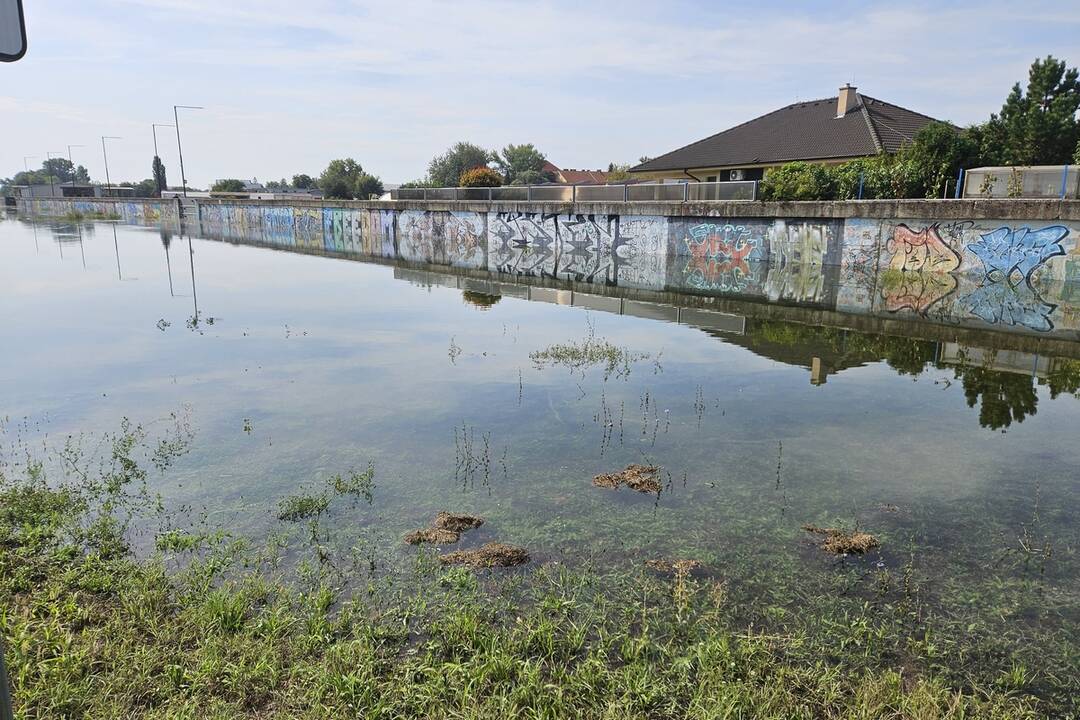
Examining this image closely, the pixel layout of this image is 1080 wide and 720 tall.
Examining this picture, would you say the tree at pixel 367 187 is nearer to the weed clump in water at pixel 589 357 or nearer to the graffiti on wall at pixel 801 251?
the graffiti on wall at pixel 801 251

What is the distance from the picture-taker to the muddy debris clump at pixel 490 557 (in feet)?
16.3

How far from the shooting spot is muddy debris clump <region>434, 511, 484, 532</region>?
5586 millimetres

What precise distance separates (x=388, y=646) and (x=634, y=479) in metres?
3.25

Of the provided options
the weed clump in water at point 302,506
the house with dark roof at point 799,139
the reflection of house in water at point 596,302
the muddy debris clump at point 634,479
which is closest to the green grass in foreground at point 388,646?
the weed clump in water at point 302,506

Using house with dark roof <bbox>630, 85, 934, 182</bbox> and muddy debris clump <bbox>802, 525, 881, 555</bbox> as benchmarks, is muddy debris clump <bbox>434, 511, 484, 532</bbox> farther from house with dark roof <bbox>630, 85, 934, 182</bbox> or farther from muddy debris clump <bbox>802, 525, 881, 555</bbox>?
house with dark roof <bbox>630, 85, 934, 182</bbox>

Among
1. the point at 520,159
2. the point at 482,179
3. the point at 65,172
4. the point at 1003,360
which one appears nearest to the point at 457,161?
the point at 520,159

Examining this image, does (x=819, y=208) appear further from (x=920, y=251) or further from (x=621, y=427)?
(x=621, y=427)

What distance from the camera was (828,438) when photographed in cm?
788

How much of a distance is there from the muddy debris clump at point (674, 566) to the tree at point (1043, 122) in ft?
95.5

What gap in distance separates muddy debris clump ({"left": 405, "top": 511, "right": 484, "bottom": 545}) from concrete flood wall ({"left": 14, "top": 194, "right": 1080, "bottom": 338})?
43.9ft

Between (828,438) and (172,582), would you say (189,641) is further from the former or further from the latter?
(828,438)

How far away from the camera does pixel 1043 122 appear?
28781mm

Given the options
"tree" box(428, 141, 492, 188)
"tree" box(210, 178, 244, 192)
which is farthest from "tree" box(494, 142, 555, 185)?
"tree" box(210, 178, 244, 192)

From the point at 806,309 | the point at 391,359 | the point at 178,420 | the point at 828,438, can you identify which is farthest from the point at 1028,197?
the point at 178,420
